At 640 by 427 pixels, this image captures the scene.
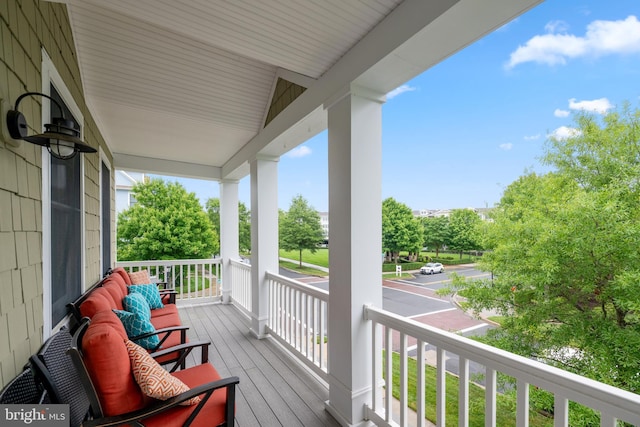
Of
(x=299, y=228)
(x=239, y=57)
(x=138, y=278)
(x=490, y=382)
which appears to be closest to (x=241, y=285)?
(x=138, y=278)

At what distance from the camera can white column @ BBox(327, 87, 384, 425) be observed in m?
2.10

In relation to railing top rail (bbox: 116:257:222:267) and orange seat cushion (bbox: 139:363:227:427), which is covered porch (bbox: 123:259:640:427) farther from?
railing top rail (bbox: 116:257:222:267)

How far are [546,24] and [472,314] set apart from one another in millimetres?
4555

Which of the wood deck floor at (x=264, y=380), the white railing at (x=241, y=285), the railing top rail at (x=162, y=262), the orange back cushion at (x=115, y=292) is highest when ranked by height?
the orange back cushion at (x=115, y=292)

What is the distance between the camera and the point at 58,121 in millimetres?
1517

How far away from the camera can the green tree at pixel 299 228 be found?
11.1 meters

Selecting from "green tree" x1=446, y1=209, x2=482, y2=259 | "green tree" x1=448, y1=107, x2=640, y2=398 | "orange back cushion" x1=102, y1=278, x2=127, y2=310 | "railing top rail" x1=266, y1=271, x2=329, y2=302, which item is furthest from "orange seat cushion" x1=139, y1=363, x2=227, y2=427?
"green tree" x1=448, y1=107, x2=640, y2=398

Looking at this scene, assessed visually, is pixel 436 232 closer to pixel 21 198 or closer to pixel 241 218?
pixel 21 198

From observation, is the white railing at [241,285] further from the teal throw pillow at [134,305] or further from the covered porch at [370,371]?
the teal throw pillow at [134,305]

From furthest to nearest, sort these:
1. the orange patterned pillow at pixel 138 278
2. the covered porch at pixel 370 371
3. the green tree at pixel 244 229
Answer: the green tree at pixel 244 229
the orange patterned pillow at pixel 138 278
the covered porch at pixel 370 371

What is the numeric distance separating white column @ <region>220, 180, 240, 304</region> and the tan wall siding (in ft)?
13.8

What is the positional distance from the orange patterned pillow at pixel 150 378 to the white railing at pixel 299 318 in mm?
1452

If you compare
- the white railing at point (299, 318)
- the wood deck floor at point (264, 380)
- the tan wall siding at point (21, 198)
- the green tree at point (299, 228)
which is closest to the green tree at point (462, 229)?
the white railing at point (299, 318)

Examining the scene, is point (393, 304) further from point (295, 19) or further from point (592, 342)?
point (295, 19)
